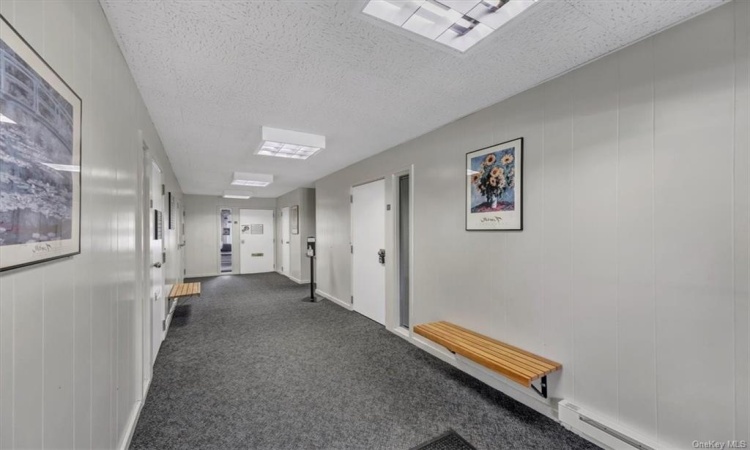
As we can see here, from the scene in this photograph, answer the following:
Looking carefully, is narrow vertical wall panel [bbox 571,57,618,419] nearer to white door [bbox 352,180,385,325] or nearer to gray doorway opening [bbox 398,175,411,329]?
gray doorway opening [bbox 398,175,411,329]

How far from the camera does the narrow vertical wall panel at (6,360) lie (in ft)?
2.23

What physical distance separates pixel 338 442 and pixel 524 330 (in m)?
1.53

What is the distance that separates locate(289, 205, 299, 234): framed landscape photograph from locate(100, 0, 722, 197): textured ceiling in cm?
430

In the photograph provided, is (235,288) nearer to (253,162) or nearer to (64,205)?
Answer: (253,162)

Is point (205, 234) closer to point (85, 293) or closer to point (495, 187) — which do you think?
point (85, 293)

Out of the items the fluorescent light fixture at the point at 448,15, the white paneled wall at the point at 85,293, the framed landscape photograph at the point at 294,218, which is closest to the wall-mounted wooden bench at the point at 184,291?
the white paneled wall at the point at 85,293

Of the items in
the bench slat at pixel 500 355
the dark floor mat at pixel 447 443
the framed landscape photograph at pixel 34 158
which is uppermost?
the framed landscape photograph at pixel 34 158

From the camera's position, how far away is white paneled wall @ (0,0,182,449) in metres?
0.76

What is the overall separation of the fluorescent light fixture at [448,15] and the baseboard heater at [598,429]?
2.32 meters

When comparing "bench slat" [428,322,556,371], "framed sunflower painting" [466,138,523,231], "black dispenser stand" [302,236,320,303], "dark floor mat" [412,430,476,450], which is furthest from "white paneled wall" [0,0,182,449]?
"black dispenser stand" [302,236,320,303]

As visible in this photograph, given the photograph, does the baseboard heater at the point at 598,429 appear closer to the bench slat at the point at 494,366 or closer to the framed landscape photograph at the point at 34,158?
the bench slat at the point at 494,366

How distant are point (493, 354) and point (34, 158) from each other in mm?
2531

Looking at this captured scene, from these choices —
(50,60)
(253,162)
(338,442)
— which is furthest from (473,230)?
(253,162)

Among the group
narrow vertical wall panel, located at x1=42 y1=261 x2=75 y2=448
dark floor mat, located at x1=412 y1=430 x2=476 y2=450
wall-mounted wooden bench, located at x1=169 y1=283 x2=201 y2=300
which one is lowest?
dark floor mat, located at x1=412 y1=430 x2=476 y2=450
